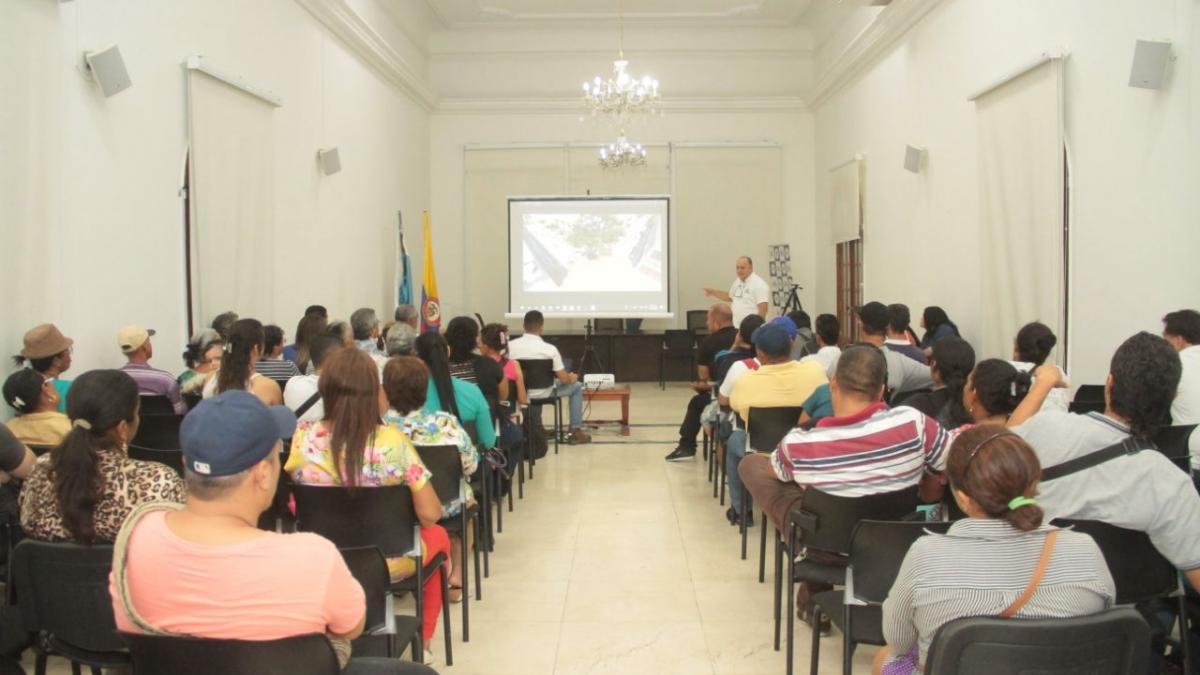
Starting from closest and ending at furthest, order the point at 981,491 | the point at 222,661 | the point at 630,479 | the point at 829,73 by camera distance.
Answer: the point at 222,661 < the point at 981,491 < the point at 630,479 < the point at 829,73

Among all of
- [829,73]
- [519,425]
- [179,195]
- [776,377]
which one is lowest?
[519,425]

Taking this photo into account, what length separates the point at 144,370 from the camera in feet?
14.4

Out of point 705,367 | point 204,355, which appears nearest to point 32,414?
point 204,355

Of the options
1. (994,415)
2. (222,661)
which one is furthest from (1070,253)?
(222,661)

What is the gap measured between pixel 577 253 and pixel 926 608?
382 inches

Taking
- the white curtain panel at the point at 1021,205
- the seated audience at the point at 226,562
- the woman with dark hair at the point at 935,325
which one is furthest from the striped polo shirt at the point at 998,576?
the woman with dark hair at the point at 935,325

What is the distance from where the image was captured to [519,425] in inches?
217

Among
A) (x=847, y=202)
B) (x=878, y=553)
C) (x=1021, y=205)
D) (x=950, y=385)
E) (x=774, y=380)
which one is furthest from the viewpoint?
(x=847, y=202)

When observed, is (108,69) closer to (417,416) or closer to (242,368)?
(242,368)

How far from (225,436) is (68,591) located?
0.97 metres

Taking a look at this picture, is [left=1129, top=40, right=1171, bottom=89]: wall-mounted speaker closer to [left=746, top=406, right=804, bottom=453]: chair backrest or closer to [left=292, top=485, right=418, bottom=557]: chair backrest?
[left=746, top=406, right=804, bottom=453]: chair backrest

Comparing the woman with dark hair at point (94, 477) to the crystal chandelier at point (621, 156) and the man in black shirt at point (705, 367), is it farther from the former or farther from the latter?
the crystal chandelier at point (621, 156)

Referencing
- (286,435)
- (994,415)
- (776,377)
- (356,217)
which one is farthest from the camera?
(356,217)

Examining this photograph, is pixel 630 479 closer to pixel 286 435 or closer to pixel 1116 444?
pixel 286 435
